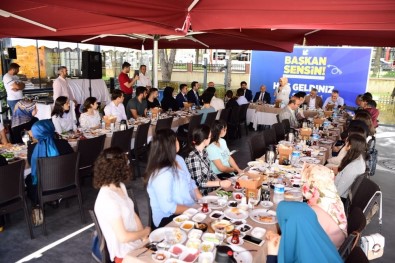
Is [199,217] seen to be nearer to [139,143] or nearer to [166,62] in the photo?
[139,143]

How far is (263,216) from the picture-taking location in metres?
2.87

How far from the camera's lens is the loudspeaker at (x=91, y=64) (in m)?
11.1

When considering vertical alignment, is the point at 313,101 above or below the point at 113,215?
above

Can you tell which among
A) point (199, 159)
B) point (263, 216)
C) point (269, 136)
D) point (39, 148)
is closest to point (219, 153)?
point (199, 159)

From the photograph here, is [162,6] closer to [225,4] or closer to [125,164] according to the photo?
[225,4]

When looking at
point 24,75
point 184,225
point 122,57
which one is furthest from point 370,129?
point 122,57

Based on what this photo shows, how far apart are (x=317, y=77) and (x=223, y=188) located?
1015 cm

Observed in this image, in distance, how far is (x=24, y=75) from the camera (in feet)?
47.1

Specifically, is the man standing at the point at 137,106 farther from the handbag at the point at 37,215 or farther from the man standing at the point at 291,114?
the handbag at the point at 37,215

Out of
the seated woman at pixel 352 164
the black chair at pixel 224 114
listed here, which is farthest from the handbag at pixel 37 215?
the black chair at pixel 224 114

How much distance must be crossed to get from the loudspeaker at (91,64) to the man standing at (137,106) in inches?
168

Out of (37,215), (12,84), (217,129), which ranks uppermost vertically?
(12,84)

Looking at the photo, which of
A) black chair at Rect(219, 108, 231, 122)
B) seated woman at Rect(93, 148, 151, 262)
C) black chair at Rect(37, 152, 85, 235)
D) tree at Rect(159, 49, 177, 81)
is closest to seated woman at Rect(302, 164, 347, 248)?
seated woman at Rect(93, 148, 151, 262)

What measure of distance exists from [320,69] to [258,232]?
1106 cm
